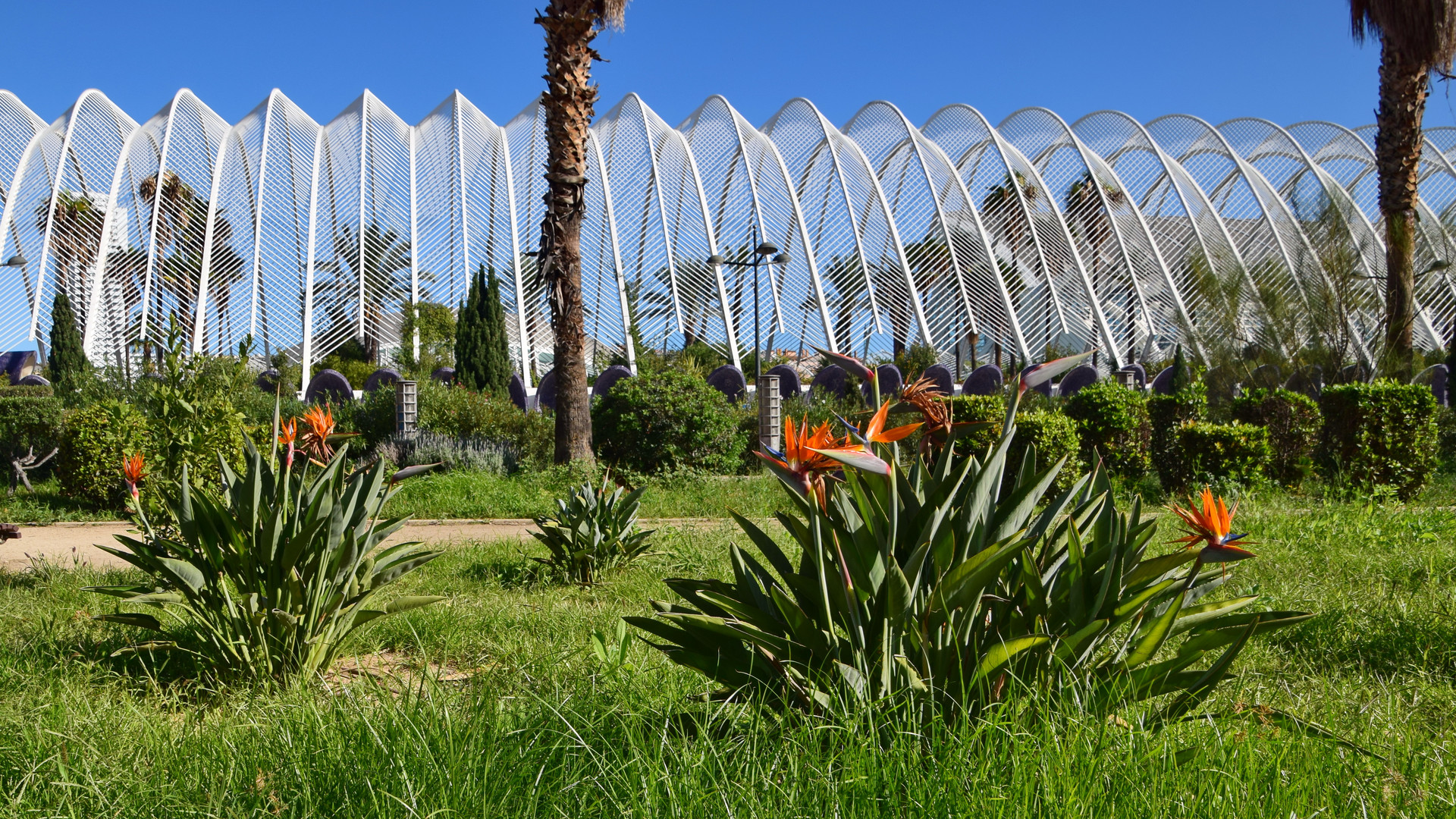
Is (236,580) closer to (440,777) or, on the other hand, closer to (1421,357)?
(440,777)

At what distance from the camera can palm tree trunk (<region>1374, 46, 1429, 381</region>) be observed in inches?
594

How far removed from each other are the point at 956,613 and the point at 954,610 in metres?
0.10

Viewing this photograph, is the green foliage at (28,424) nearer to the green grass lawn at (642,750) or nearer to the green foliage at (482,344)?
the green grass lawn at (642,750)

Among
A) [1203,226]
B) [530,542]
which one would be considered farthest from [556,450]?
[1203,226]

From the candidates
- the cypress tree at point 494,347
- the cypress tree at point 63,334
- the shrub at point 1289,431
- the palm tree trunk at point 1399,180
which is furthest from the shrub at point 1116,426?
the cypress tree at point 63,334

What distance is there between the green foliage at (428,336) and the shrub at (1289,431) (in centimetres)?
2325

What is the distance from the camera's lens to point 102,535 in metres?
8.70

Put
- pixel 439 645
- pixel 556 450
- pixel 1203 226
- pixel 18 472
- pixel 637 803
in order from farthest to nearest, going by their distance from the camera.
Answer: pixel 1203 226, pixel 556 450, pixel 18 472, pixel 439 645, pixel 637 803

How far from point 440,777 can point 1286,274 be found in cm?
2079

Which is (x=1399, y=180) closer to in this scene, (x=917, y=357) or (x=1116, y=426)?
(x=1116, y=426)

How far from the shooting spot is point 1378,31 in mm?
15398

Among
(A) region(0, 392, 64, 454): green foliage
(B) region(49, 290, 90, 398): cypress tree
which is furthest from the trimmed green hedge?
(B) region(49, 290, 90, 398): cypress tree

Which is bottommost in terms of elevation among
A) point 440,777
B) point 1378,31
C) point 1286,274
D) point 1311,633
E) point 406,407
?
point 1311,633

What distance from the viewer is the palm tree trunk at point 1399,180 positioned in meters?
15.1
